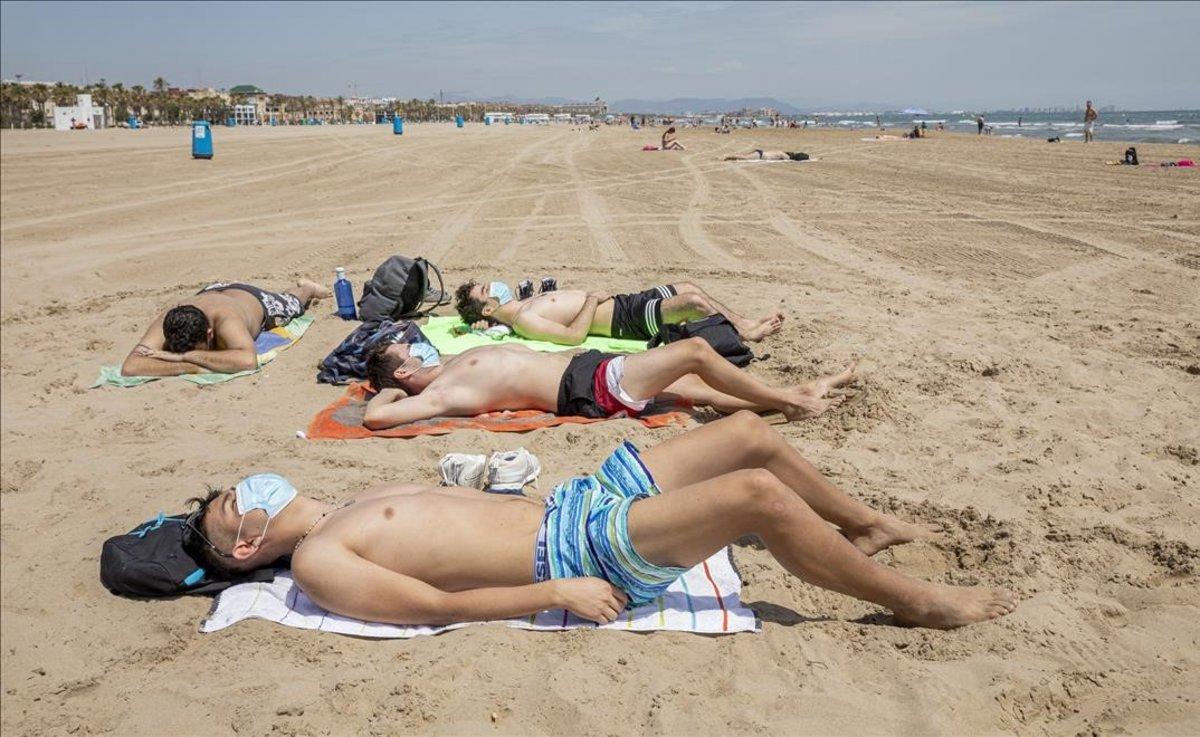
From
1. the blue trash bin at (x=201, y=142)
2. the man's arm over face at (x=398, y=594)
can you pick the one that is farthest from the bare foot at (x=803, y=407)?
the blue trash bin at (x=201, y=142)

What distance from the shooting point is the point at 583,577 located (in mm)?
2662

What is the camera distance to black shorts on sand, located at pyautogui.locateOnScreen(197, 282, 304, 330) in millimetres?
6715

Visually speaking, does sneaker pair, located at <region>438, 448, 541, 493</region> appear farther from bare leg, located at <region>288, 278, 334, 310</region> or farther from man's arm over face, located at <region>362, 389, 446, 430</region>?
bare leg, located at <region>288, 278, 334, 310</region>

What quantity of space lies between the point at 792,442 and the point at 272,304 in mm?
4799

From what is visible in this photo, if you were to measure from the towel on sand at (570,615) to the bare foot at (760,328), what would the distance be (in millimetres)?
3011

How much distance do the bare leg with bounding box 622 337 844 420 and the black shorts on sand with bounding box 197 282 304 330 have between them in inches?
152

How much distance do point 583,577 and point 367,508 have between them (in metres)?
0.80

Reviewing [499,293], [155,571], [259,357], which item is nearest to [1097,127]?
[499,293]

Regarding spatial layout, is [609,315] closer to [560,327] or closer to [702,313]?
[560,327]

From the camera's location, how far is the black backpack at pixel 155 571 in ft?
10.2

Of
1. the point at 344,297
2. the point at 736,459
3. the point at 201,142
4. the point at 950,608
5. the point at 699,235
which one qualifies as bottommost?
the point at 950,608

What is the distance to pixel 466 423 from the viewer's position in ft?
15.5

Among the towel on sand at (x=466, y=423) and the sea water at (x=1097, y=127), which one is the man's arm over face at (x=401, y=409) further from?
the sea water at (x=1097, y=127)

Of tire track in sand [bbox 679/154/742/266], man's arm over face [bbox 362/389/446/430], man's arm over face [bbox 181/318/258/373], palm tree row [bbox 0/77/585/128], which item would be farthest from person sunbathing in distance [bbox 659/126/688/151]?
palm tree row [bbox 0/77/585/128]
